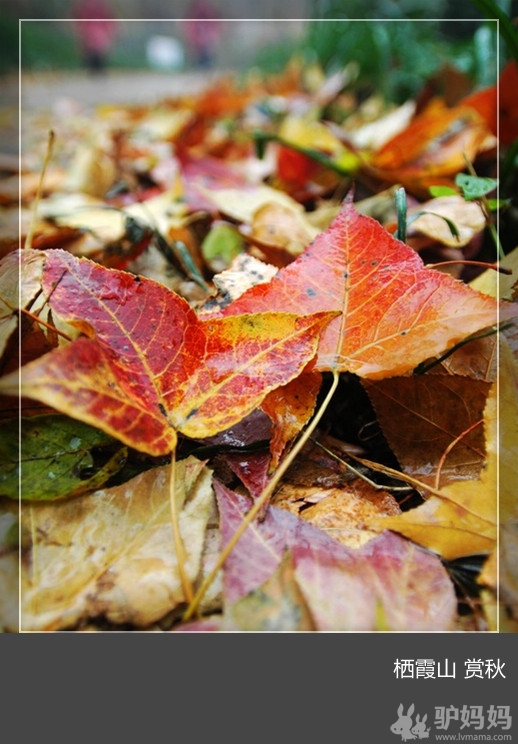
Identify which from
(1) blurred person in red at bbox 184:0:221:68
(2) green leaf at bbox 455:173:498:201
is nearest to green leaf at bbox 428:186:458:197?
(2) green leaf at bbox 455:173:498:201

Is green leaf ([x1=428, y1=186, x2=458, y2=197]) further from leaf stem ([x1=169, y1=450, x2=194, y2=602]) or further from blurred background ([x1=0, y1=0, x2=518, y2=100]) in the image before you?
leaf stem ([x1=169, y1=450, x2=194, y2=602])

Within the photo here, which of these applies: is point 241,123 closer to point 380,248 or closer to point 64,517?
point 380,248

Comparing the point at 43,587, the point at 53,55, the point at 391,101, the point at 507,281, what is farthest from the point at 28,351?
the point at 53,55

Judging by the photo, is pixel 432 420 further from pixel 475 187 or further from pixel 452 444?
pixel 475 187

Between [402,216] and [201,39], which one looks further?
[201,39]

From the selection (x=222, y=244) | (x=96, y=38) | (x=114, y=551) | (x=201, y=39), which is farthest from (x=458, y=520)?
(x=96, y=38)
